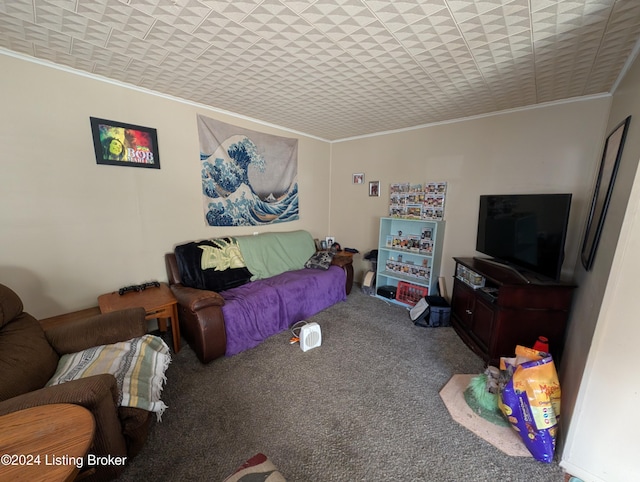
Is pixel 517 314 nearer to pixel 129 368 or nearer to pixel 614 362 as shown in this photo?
pixel 614 362

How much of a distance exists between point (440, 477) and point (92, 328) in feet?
6.99

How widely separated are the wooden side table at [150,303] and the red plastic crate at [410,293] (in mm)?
2524

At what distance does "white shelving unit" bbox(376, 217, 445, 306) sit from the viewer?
2.94 m

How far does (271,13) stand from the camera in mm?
1234

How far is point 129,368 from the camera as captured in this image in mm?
1358

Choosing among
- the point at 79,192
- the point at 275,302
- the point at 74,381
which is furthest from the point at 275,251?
the point at 74,381

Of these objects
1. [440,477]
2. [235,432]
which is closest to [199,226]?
[235,432]

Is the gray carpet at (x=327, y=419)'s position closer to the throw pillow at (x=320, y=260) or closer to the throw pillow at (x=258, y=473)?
the throw pillow at (x=258, y=473)

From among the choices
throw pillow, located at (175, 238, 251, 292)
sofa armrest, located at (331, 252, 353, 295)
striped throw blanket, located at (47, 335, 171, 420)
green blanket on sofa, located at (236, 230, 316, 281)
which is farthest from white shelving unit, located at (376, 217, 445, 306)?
striped throw blanket, located at (47, 335, 171, 420)

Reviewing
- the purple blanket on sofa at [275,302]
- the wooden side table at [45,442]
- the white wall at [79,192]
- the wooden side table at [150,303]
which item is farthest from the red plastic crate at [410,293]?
the wooden side table at [45,442]

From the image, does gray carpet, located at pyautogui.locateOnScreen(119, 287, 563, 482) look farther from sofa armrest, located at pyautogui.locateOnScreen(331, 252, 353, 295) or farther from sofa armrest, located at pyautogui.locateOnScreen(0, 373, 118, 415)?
sofa armrest, located at pyautogui.locateOnScreen(331, 252, 353, 295)

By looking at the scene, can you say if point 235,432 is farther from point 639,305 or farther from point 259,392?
point 639,305

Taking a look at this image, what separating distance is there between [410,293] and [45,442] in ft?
10.3

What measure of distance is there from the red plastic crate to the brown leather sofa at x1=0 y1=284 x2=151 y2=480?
107 inches
